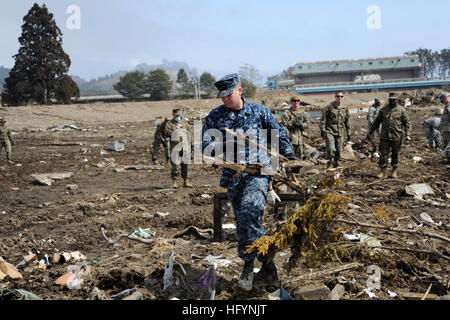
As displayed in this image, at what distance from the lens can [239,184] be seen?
3.53 metres

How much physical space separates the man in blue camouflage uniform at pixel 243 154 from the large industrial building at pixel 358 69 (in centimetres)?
6080

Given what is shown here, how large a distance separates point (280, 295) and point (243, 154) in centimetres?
130

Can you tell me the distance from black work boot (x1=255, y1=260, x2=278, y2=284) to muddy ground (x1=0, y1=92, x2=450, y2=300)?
11cm

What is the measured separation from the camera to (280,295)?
324cm

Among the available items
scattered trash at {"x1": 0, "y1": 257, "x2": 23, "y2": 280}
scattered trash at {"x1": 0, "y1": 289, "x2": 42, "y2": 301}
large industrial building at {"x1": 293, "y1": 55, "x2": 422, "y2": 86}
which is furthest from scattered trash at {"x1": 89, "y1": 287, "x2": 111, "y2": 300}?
large industrial building at {"x1": 293, "y1": 55, "x2": 422, "y2": 86}

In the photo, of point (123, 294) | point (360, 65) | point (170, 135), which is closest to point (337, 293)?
point (123, 294)

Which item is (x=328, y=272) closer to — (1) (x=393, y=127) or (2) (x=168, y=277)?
(2) (x=168, y=277)

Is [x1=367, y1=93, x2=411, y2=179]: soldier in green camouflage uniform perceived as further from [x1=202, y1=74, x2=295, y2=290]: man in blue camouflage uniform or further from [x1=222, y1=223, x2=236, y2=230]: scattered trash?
[x1=202, y1=74, x2=295, y2=290]: man in blue camouflage uniform

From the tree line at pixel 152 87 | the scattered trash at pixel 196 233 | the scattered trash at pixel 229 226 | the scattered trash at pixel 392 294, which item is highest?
the tree line at pixel 152 87

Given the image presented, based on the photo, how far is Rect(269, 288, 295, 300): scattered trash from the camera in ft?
10.4

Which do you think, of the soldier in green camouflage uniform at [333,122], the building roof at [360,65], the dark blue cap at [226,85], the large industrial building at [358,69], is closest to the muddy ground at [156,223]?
the soldier in green camouflage uniform at [333,122]

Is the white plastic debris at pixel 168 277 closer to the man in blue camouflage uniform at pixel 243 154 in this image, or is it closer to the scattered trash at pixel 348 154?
the man in blue camouflage uniform at pixel 243 154

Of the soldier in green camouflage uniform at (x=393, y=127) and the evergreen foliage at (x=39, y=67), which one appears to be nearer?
the soldier in green camouflage uniform at (x=393, y=127)

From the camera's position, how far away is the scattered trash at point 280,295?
3169mm
